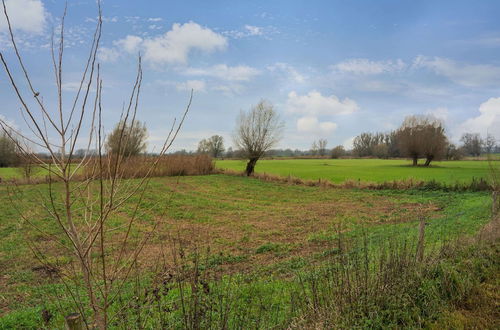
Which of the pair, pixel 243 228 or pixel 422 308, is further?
pixel 243 228

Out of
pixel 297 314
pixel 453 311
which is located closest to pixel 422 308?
pixel 453 311

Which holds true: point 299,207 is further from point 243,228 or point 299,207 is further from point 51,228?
point 51,228

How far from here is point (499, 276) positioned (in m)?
5.09

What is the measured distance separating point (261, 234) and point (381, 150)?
290 ft

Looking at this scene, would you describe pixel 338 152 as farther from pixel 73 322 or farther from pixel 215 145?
pixel 73 322

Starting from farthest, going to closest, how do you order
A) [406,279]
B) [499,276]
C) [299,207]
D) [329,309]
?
[299,207] < [499,276] < [406,279] < [329,309]

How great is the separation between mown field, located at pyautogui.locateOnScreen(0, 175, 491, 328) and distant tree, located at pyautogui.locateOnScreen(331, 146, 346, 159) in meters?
72.7

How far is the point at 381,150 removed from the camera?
296 ft

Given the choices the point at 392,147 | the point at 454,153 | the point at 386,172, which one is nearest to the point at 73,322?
the point at 386,172

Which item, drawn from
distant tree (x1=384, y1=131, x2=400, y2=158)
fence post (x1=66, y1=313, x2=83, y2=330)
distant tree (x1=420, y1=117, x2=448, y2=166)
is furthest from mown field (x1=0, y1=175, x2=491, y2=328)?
distant tree (x1=384, y1=131, x2=400, y2=158)

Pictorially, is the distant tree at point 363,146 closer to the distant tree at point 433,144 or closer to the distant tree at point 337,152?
the distant tree at point 337,152

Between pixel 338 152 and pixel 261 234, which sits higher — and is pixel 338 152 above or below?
above

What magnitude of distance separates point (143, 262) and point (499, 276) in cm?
843

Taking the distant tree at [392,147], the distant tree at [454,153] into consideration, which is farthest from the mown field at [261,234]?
the distant tree at [392,147]
